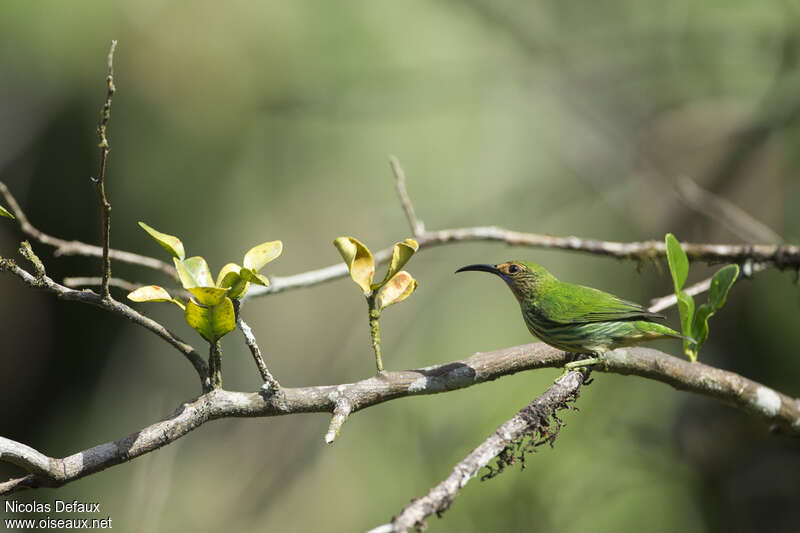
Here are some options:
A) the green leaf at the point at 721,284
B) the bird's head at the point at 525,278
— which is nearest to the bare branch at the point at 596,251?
the bird's head at the point at 525,278

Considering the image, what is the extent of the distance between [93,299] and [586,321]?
116 centimetres

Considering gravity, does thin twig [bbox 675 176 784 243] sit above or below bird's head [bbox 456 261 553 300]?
above

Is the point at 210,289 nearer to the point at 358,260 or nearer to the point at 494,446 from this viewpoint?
the point at 358,260

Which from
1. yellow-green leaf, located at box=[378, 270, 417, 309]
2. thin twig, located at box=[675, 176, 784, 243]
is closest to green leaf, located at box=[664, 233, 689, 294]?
yellow-green leaf, located at box=[378, 270, 417, 309]

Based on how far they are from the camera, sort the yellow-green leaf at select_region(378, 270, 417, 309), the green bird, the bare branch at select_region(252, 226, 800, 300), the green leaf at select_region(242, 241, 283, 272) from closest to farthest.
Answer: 1. the green leaf at select_region(242, 241, 283, 272)
2. the yellow-green leaf at select_region(378, 270, 417, 309)
3. the green bird
4. the bare branch at select_region(252, 226, 800, 300)

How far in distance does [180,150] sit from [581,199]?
2.82 m

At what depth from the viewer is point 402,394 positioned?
142 cm

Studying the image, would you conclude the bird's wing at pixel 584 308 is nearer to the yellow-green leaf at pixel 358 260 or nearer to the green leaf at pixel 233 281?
the yellow-green leaf at pixel 358 260

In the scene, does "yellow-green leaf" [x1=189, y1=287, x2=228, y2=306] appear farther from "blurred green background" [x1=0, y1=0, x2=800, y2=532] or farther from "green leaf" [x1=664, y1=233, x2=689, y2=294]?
"blurred green background" [x1=0, y1=0, x2=800, y2=532]

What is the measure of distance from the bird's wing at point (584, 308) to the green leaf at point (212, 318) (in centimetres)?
90

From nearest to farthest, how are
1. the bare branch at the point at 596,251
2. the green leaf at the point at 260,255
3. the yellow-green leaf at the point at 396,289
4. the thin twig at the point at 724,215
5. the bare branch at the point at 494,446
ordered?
the bare branch at the point at 494,446 < the green leaf at the point at 260,255 < the yellow-green leaf at the point at 396,289 < the bare branch at the point at 596,251 < the thin twig at the point at 724,215

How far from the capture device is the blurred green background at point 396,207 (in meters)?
3.55

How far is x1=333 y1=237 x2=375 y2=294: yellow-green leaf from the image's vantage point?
1260mm

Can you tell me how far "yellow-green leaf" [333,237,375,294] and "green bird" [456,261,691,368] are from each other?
0.56 meters
